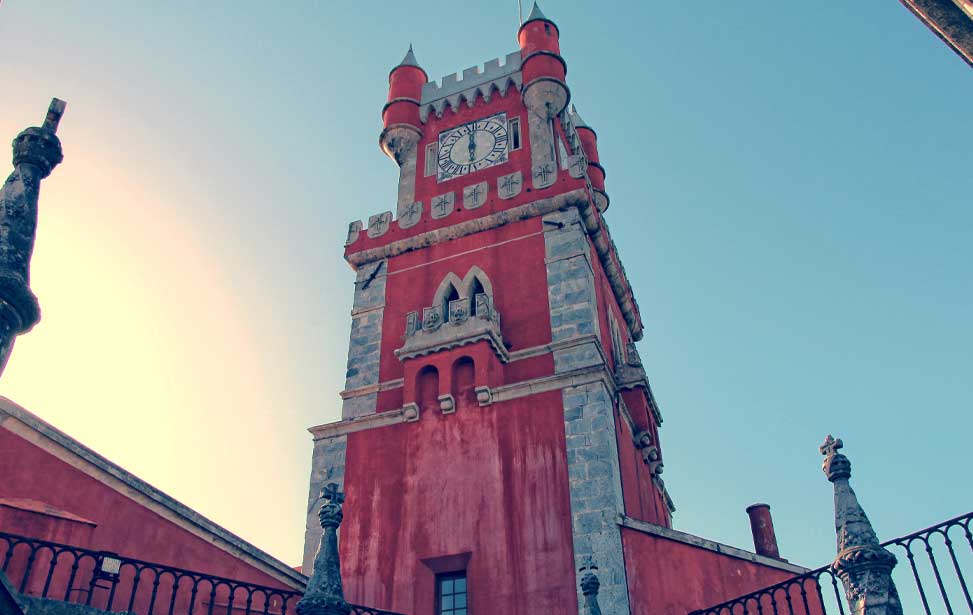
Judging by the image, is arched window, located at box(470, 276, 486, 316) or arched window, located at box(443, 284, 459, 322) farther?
arched window, located at box(443, 284, 459, 322)

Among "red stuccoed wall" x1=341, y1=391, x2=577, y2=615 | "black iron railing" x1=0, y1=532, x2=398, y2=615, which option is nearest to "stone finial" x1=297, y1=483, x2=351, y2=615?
"black iron railing" x1=0, y1=532, x2=398, y2=615

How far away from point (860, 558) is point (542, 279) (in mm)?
9847

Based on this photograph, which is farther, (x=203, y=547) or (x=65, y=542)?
(x=203, y=547)

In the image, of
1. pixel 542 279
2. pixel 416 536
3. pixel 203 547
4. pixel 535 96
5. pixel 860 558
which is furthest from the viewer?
pixel 535 96

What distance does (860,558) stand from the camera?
806cm

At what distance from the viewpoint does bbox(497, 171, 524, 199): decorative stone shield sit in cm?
1852

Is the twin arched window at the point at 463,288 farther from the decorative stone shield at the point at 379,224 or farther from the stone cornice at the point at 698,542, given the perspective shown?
the stone cornice at the point at 698,542

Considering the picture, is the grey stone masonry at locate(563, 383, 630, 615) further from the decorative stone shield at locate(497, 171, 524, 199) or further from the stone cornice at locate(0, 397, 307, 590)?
the decorative stone shield at locate(497, 171, 524, 199)

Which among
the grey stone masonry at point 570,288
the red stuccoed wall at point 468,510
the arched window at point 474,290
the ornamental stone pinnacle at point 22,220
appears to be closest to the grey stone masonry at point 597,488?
the red stuccoed wall at point 468,510

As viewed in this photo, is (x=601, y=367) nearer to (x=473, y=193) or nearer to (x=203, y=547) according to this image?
(x=473, y=193)

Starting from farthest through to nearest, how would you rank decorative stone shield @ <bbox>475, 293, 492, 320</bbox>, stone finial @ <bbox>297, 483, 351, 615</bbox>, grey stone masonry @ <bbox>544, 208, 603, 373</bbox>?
decorative stone shield @ <bbox>475, 293, 492, 320</bbox>
grey stone masonry @ <bbox>544, 208, 603, 373</bbox>
stone finial @ <bbox>297, 483, 351, 615</bbox>

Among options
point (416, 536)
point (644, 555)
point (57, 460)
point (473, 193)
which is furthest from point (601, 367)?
point (57, 460)

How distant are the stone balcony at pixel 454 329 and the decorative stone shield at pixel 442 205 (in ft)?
8.96

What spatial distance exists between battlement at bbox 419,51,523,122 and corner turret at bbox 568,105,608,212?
2603 millimetres
